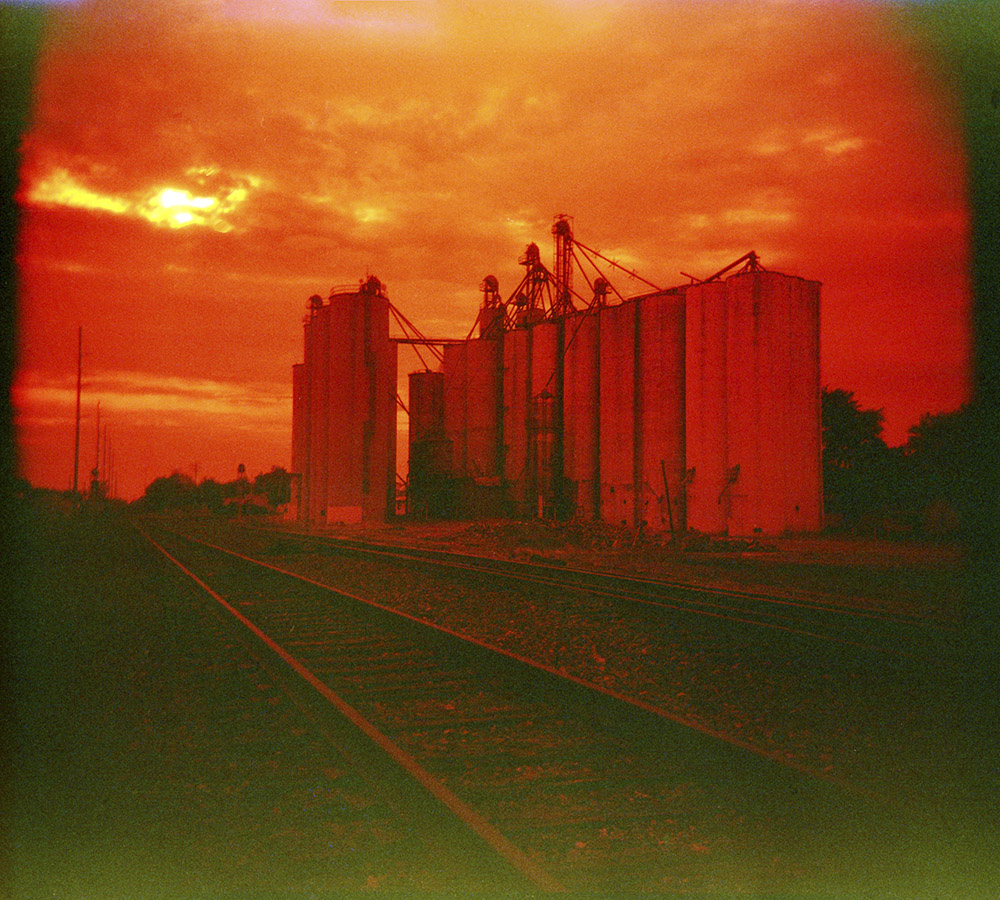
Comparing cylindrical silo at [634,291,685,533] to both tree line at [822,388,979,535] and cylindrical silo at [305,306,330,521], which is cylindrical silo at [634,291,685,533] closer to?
tree line at [822,388,979,535]

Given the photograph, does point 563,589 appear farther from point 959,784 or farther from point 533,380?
point 533,380

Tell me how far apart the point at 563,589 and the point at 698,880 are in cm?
918

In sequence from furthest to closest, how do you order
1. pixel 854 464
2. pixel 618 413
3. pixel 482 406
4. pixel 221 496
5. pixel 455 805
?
1. pixel 221 496
2. pixel 482 406
3. pixel 854 464
4. pixel 618 413
5. pixel 455 805

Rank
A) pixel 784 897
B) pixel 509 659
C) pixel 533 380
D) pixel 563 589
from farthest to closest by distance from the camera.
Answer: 1. pixel 533 380
2. pixel 563 589
3. pixel 509 659
4. pixel 784 897

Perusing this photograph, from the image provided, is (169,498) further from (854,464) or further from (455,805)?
(455,805)

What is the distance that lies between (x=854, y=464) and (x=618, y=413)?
13616mm

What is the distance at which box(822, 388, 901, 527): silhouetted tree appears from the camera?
3528 centimetres

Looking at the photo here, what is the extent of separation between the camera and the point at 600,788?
4.29 metres

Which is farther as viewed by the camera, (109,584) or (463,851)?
(109,584)

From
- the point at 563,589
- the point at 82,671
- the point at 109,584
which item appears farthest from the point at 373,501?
the point at 82,671

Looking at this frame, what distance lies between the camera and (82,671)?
7.50 meters

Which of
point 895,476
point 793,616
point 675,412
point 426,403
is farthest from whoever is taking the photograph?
point 426,403

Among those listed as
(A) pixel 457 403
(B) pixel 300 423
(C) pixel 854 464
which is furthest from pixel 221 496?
(C) pixel 854 464

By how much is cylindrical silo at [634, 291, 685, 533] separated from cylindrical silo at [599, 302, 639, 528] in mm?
589
